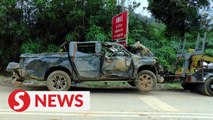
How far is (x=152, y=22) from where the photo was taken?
62.6 feet

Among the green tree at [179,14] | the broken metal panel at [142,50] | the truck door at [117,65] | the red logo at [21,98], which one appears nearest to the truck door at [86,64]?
the truck door at [117,65]

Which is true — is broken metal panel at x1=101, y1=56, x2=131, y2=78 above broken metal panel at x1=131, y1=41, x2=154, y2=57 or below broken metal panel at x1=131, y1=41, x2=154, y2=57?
below

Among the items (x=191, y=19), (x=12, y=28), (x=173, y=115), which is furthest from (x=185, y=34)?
(x=173, y=115)

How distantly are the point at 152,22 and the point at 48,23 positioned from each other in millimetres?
6295

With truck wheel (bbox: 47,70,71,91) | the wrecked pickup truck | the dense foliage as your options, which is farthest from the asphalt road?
the dense foliage

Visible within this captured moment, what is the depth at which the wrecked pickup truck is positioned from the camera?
437 inches

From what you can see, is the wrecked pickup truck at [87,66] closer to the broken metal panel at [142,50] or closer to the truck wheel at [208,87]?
the broken metal panel at [142,50]

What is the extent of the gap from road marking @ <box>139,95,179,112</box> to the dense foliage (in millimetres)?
5226

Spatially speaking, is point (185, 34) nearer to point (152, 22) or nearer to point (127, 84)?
point (152, 22)

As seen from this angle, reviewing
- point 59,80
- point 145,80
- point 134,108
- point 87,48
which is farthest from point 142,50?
point 134,108

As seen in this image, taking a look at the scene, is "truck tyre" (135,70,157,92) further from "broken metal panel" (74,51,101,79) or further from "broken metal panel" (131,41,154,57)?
"broken metal panel" (74,51,101,79)

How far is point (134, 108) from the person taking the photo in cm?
849

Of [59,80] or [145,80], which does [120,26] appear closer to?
[145,80]

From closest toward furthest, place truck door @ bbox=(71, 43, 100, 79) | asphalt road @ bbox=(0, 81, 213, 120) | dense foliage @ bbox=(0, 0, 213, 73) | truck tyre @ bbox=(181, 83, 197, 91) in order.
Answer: asphalt road @ bbox=(0, 81, 213, 120), truck door @ bbox=(71, 43, 100, 79), truck tyre @ bbox=(181, 83, 197, 91), dense foliage @ bbox=(0, 0, 213, 73)
